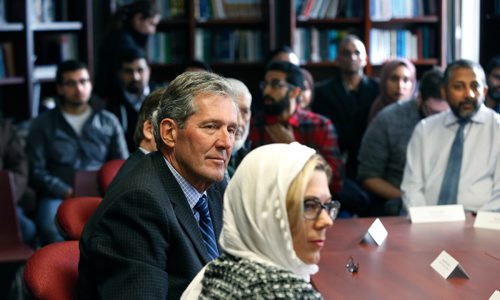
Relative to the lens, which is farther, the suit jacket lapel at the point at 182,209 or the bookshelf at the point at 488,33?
the bookshelf at the point at 488,33

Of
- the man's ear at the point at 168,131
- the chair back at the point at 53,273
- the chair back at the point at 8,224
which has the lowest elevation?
the chair back at the point at 8,224

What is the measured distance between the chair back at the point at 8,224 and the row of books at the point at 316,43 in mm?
3617

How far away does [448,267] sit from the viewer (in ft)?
10.1

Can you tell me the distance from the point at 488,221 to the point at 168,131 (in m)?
1.75

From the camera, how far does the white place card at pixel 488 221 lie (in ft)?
13.1

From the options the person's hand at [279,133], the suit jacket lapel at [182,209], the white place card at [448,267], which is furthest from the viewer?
the person's hand at [279,133]

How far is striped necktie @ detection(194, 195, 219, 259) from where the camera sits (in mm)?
2824

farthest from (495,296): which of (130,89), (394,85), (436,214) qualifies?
(130,89)

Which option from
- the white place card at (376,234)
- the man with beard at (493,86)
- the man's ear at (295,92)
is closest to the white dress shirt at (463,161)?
the man's ear at (295,92)

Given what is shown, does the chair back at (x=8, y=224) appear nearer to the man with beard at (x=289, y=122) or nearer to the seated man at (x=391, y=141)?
the man with beard at (x=289, y=122)

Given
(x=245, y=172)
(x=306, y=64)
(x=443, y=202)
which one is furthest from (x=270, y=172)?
(x=306, y=64)

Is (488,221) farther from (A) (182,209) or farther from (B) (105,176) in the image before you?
(A) (182,209)

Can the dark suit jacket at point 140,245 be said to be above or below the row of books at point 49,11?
below

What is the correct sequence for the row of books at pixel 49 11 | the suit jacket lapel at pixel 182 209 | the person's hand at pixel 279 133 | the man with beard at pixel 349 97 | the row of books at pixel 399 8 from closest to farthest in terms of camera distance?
1. the suit jacket lapel at pixel 182 209
2. the person's hand at pixel 279 133
3. the man with beard at pixel 349 97
4. the row of books at pixel 49 11
5. the row of books at pixel 399 8
